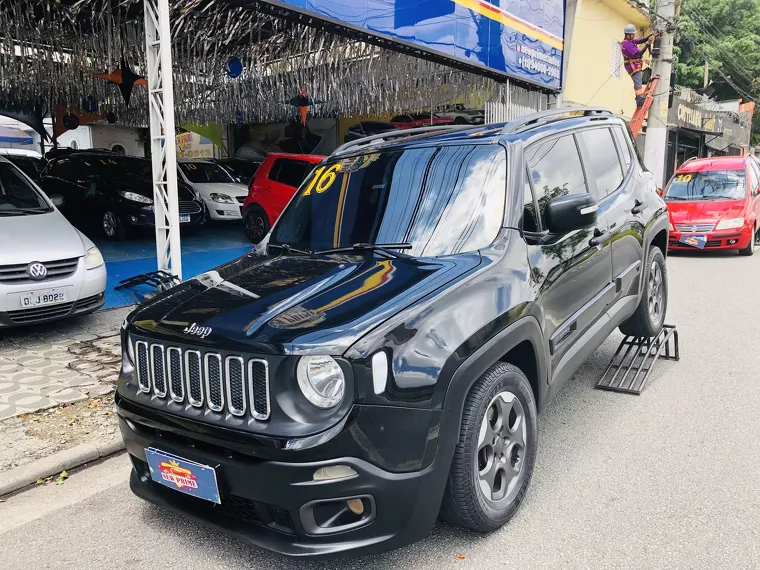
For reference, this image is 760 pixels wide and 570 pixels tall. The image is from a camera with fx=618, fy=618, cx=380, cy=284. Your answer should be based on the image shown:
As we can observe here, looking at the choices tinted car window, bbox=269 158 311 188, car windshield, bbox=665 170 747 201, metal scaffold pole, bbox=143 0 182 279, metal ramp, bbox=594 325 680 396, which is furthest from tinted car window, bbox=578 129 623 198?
car windshield, bbox=665 170 747 201

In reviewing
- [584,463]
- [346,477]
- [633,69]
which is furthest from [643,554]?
[633,69]

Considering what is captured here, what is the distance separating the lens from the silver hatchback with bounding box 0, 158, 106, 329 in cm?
561

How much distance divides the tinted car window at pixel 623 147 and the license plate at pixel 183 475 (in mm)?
3943

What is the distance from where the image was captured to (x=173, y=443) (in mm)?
2609

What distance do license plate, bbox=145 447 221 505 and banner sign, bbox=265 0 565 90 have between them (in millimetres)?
5278

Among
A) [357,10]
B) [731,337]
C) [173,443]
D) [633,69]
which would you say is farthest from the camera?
[633,69]

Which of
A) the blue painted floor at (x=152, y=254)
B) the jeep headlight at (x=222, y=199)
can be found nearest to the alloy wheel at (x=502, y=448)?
the blue painted floor at (x=152, y=254)

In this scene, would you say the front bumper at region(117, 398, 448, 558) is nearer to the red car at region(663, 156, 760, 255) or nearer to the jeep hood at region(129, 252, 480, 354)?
the jeep hood at region(129, 252, 480, 354)

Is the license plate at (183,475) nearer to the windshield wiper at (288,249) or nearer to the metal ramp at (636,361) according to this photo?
the windshield wiper at (288,249)

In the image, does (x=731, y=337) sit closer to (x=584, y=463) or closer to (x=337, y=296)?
(x=584, y=463)

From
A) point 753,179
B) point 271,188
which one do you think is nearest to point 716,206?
point 753,179

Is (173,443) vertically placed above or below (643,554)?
above

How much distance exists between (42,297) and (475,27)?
7.93 meters

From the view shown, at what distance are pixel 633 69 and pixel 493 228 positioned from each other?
15179mm
